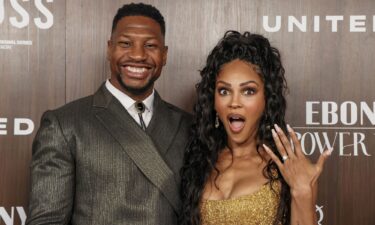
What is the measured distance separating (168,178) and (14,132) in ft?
2.87

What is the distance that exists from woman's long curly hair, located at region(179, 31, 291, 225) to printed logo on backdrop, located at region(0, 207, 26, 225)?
833 millimetres

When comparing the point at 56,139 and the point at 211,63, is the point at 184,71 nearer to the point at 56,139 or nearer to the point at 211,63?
the point at 211,63

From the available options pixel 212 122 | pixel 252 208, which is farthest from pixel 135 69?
pixel 252 208

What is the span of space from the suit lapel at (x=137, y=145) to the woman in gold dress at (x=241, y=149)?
0.09 metres

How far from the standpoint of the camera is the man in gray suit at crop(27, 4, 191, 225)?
1676 mm

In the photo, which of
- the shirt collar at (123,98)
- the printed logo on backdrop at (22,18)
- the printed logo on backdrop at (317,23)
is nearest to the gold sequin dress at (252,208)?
the shirt collar at (123,98)

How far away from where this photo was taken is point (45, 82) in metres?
2.40

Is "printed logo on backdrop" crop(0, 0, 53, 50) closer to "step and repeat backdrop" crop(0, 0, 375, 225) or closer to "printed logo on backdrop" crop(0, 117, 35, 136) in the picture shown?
"step and repeat backdrop" crop(0, 0, 375, 225)

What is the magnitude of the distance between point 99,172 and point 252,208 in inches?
17.4

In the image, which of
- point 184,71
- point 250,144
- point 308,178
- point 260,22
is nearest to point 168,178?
point 250,144

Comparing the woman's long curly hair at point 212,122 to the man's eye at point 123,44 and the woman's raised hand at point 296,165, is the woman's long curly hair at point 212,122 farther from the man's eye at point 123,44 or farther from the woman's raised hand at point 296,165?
the man's eye at point 123,44

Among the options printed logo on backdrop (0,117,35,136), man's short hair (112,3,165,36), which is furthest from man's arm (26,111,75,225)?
printed logo on backdrop (0,117,35,136)

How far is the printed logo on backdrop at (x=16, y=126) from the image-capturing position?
7.79 feet

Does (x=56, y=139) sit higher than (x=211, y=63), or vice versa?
(x=211, y=63)
